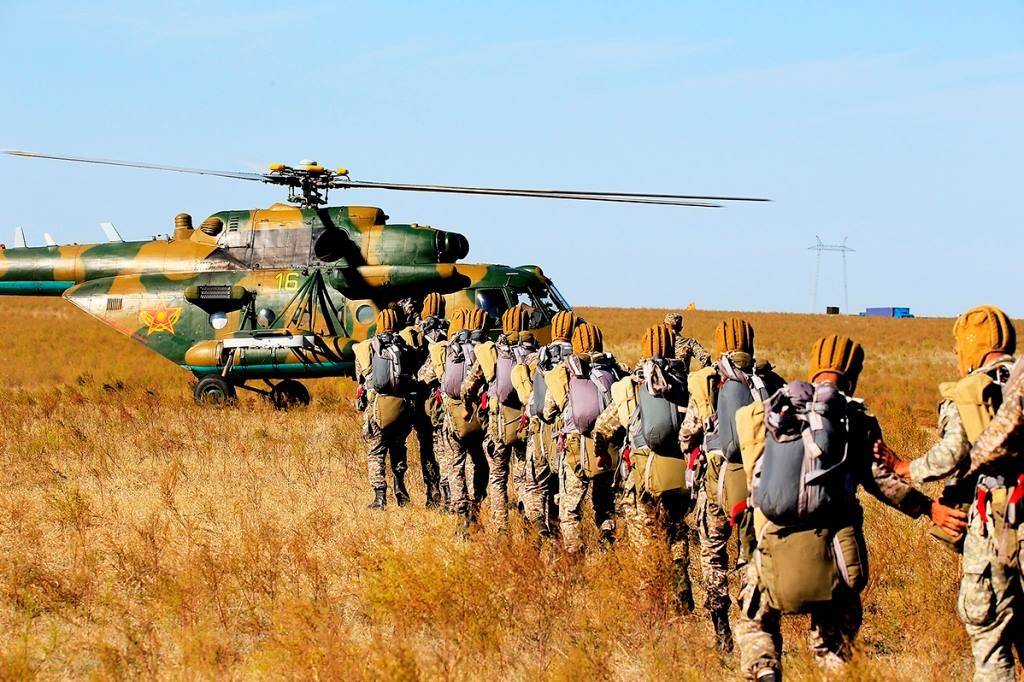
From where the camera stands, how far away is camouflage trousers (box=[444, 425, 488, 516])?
10.2 m

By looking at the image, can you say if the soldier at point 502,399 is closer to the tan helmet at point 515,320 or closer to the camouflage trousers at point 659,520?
the tan helmet at point 515,320

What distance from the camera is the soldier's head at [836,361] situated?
17.2ft

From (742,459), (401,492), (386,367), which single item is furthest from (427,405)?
(742,459)

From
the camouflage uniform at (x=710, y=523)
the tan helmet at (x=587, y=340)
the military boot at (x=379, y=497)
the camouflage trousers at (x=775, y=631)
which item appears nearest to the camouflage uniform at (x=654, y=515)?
the camouflage uniform at (x=710, y=523)

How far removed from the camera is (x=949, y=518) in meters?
5.12

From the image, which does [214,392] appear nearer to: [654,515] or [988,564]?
[654,515]

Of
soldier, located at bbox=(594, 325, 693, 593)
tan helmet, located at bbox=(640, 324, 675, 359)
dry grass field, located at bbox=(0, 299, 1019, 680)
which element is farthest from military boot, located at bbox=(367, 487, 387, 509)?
tan helmet, located at bbox=(640, 324, 675, 359)

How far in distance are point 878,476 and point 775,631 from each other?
34.6 inches

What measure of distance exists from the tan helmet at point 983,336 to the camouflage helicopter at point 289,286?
11237mm

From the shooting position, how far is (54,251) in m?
18.5

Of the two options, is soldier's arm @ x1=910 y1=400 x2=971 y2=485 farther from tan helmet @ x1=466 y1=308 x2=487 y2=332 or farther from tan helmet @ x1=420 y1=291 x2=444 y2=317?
tan helmet @ x1=420 y1=291 x2=444 y2=317

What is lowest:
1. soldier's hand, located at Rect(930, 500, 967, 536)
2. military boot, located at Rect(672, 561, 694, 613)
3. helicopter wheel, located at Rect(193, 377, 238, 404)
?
military boot, located at Rect(672, 561, 694, 613)

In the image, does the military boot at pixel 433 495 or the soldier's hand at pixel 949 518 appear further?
the military boot at pixel 433 495

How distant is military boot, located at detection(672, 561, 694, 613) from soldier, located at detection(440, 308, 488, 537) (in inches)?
121
